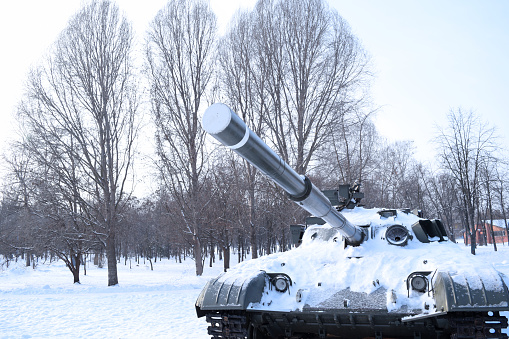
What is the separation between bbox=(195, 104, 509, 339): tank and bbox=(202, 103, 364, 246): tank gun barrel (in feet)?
0.05

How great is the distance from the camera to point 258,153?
3.35m

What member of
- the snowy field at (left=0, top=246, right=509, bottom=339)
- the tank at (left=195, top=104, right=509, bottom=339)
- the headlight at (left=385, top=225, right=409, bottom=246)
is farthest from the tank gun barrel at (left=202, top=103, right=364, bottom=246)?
the snowy field at (left=0, top=246, right=509, bottom=339)

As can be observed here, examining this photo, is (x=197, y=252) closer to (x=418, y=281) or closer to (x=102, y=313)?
(x=102, y=313)

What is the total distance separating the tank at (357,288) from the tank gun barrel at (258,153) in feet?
0.05

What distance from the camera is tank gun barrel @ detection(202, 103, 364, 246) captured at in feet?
9.71

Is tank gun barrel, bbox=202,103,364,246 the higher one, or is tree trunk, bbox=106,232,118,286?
tank gun barrel, bbox=202,103,364,246

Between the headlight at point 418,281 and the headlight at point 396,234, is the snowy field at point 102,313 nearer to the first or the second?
the headlight at point 396,234

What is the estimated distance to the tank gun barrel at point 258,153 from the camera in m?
2.96

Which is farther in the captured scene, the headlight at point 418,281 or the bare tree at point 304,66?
the bare tree at point 304,66

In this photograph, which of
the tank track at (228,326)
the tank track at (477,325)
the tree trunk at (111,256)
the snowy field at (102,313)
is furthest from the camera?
the tree trunk at (111,256)

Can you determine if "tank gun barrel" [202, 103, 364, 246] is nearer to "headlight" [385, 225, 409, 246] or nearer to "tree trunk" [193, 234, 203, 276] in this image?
"headlight" [385, 225, 409, 246]

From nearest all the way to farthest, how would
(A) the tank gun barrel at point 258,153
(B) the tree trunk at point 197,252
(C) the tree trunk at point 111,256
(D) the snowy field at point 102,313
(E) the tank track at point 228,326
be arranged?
(A) the tank gun barrel at point 258,153
(E) the tank track at point 228,326
(D) the snowy field at point 102,313
(C) the tree trunk at point 111,256
(B) the tree trunk at point 197,252

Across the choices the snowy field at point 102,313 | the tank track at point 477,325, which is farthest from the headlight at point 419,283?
the snowy field at point 102,313

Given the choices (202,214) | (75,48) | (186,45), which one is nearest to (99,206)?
(202,214)
